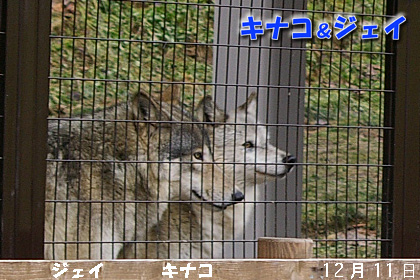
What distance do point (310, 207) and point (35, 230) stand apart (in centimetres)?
549

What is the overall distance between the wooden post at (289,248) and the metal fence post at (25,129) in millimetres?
1157

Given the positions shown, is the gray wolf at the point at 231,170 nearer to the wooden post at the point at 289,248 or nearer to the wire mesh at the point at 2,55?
the wire mesh at the point at 2,55

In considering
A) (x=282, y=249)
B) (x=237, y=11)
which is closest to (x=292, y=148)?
(x=237, y=11)

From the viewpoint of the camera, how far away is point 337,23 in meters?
4.48

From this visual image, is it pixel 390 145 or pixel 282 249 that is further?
pixel 390 145

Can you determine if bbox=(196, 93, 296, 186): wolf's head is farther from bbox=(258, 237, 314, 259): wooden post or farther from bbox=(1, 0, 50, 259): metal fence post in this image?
bbox=(258, 237, 314, 259): wooden post

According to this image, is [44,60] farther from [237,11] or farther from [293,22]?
[237,11]

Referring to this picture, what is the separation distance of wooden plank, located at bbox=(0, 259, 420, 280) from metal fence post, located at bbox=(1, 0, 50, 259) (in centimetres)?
111

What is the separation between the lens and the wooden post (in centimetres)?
302

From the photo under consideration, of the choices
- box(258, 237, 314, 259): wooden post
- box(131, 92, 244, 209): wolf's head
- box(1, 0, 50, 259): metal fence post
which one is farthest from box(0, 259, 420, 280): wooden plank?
box(131, 92, 244, 209): wolf's head

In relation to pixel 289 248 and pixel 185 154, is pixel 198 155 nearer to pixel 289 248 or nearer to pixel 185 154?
pixel 185 154

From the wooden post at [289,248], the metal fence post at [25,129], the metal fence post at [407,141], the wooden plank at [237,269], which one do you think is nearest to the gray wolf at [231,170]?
the metal fence post at [407,141]

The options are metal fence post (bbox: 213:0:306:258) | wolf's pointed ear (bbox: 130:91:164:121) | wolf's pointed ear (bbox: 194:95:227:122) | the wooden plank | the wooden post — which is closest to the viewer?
the wooden plank

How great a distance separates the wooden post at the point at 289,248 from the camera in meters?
3.02
